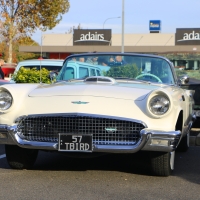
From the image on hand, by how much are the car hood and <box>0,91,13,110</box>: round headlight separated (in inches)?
9.6

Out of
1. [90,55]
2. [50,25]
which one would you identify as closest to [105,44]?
[50,25]

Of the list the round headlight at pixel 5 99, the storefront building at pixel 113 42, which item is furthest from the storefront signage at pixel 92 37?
the round headlight at pixel 5 99

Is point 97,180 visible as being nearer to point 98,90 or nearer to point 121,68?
point 98,90

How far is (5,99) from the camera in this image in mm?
6207

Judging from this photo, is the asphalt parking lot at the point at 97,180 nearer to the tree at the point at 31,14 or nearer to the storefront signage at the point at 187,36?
the tree at the point at 31,14

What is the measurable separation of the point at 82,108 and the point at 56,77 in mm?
2101

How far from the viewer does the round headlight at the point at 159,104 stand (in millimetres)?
5855

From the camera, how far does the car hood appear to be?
6043 mm

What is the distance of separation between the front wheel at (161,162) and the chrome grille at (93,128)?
457 millimetres

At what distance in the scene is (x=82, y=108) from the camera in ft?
19.2

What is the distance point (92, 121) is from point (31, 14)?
1022 inches

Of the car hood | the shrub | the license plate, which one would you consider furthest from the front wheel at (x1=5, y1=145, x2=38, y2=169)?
the shrub

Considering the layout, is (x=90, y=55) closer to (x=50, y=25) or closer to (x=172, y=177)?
(x=172, y=177)

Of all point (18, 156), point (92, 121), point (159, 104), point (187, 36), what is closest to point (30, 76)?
point (18, 156)
